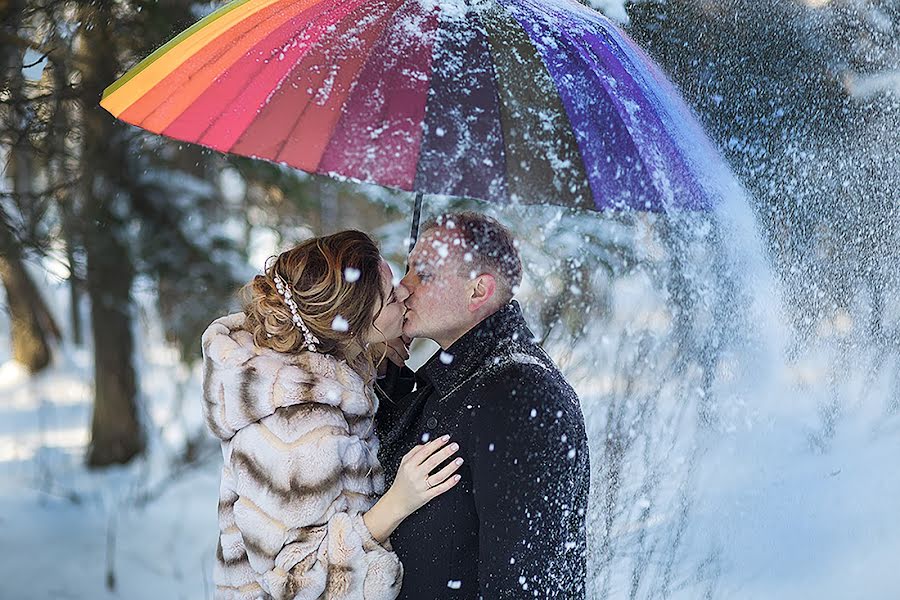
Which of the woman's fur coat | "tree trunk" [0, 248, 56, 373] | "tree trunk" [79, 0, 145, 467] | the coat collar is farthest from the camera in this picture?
"tree trunk" [0, 248, 56, 373]

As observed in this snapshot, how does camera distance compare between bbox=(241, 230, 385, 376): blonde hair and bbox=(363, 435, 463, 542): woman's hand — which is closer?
bbox=(363, 435, 463, 542): woman's hand

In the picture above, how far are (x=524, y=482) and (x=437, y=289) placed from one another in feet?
1.74

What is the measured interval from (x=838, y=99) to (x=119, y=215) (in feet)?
14.2

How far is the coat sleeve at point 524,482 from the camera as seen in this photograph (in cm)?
203

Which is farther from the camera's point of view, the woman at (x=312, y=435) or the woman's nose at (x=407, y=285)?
the woman's nose at (x=407, y=285)

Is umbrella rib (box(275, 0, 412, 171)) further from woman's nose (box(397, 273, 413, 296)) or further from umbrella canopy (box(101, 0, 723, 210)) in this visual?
woman's nose (box(397, 273, 413, 296))

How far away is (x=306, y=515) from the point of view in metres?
2.15

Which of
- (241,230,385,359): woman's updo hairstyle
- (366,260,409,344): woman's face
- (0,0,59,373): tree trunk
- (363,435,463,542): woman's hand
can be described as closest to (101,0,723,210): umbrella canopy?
(241,230,385,359): woman's updo hairstyle

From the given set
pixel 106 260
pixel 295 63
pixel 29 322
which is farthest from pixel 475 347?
pixel 29 322

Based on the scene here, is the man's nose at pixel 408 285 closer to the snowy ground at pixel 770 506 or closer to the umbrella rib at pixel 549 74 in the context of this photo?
the umbrella rib at pixel 549 74

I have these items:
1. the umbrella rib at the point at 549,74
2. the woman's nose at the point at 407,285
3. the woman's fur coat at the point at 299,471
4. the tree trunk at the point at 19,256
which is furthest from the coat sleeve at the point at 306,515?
the tree trunk at the point at 19,256

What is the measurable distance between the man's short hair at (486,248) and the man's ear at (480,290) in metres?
0.02

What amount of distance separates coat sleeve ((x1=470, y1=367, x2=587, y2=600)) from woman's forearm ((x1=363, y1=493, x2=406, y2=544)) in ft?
0.63

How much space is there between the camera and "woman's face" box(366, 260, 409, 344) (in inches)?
90.2
